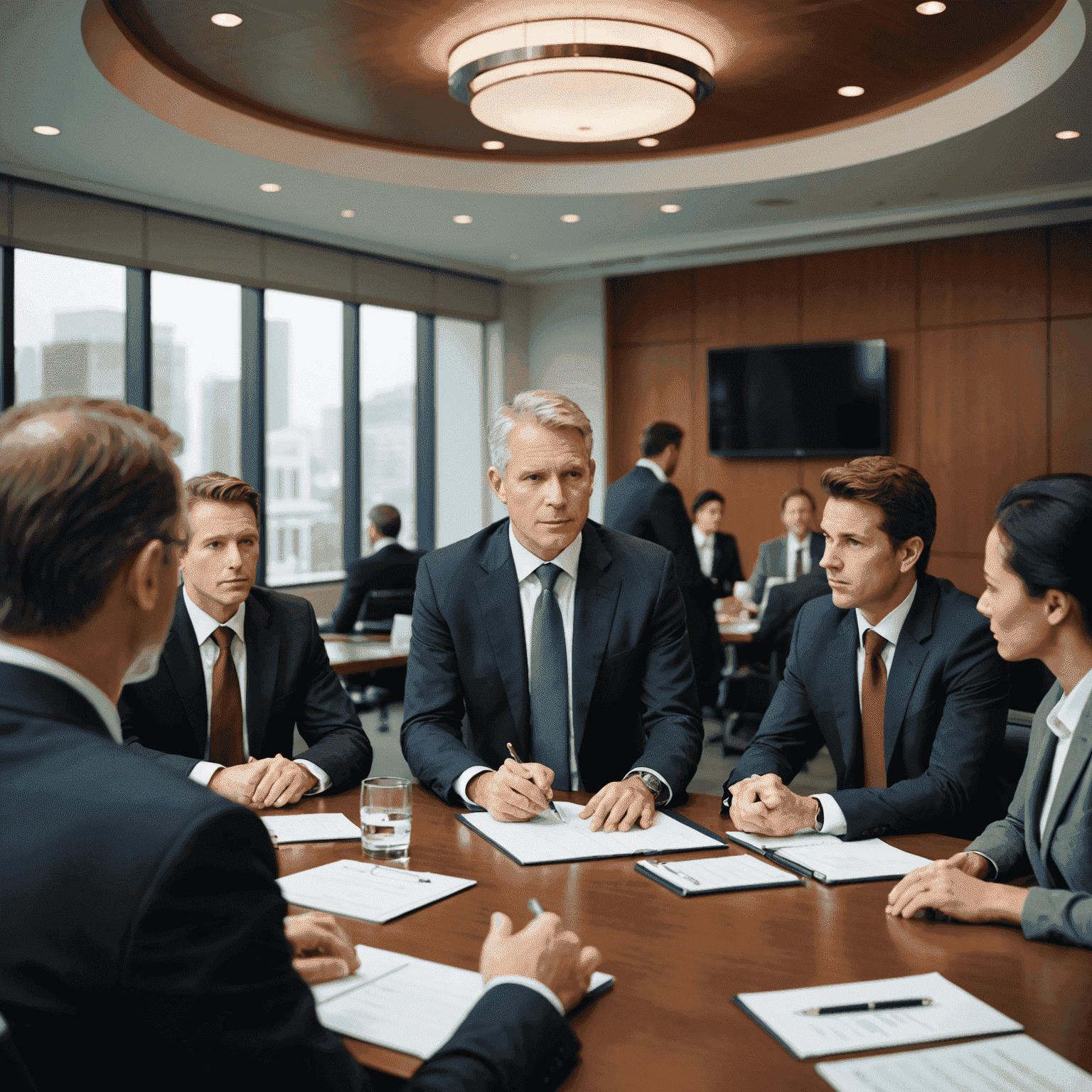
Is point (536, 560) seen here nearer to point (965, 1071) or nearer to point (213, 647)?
point (213, 647)

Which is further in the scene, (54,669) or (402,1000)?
(402,1000)

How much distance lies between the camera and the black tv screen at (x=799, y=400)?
8.21 m

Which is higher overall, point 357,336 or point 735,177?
point 735,177

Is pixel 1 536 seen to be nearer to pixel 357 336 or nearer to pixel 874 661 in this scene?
pixel 874 661

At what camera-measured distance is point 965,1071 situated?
113cm

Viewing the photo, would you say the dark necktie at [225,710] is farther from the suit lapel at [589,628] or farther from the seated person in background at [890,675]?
the seated person in background at [890,675]

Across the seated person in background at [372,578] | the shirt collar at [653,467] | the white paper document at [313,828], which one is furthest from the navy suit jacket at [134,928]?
the shirt collar at [653,467]

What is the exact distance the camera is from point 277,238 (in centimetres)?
788

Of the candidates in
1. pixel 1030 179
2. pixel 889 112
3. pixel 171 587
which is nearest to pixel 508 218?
pixel 889 112

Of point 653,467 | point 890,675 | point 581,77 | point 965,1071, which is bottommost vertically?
point 965,1071

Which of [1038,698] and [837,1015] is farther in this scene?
[1038,698]

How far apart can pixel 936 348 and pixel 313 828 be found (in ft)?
23.7

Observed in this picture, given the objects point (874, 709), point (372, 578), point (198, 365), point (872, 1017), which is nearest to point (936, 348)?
point (372, 578)

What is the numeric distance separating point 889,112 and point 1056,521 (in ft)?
16.6
